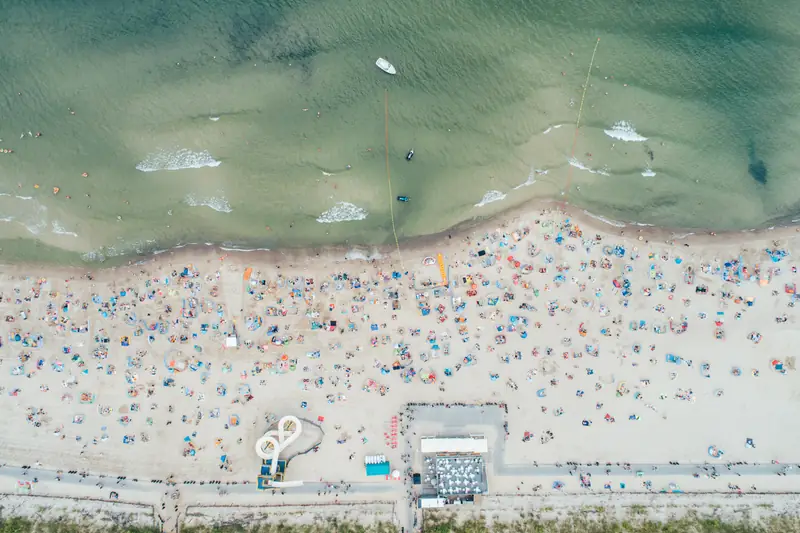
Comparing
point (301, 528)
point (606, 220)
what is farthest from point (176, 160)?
point (606, 220)

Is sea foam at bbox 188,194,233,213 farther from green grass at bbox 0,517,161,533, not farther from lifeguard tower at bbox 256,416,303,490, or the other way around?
green grass at bbox 0,517,161,533

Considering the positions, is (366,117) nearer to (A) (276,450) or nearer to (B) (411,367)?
(B) (411,367)

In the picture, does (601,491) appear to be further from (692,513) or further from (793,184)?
(793,184)

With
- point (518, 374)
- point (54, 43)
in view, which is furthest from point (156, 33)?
point (518, 374)

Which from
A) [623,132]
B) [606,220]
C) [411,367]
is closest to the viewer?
[411,367]

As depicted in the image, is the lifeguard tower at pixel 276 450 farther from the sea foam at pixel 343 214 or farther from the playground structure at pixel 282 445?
the sea foam at pixel 343 214
